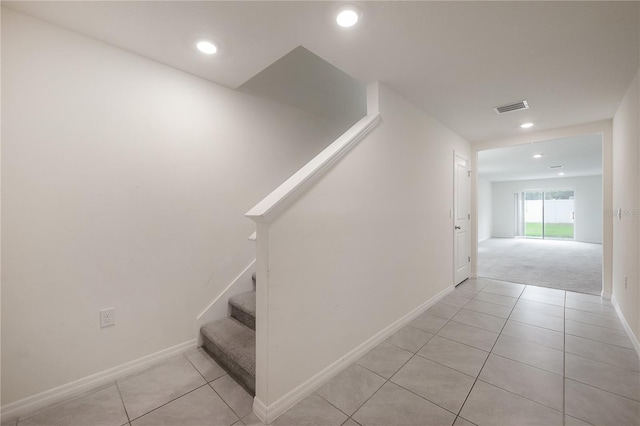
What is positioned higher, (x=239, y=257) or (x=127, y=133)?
(x=127, y=133)

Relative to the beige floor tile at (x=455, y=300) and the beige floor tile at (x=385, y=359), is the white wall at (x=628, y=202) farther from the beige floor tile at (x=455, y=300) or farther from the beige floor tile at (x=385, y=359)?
the beige floor tile at (x=385, y=359)

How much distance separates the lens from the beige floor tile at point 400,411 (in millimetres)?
1443

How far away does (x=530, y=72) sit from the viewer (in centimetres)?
214

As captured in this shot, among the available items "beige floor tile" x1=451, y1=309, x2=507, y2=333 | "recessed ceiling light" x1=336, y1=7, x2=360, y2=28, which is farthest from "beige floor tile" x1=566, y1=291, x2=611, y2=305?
"recessed ceiling light" x1=336, y1=7, x2=360, y2=28

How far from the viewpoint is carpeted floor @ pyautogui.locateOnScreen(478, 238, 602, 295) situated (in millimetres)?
4133

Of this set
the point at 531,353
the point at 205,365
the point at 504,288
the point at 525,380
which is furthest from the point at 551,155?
the point at 205,365

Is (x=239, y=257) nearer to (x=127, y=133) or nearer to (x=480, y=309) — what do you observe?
(x=127, y=133)

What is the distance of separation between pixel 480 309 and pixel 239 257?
2.84 m

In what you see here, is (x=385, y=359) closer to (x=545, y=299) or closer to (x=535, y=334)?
(x=535, y=334)

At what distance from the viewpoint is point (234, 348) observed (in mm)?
1850

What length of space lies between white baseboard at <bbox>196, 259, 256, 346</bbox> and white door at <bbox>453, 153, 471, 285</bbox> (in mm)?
2960

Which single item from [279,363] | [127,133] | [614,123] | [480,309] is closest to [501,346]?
[480,309]

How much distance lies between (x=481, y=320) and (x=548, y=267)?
152 inches

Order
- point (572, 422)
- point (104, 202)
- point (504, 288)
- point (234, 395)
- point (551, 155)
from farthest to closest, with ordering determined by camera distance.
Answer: point (551, 155) → point (504, 288) → point (104, 202) → point (234, 395) → point (572, 422)
